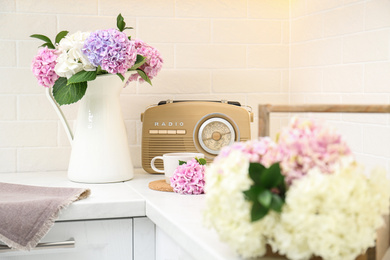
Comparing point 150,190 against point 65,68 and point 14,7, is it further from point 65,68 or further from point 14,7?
point 14,7

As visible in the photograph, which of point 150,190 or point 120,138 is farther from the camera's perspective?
point 120,138

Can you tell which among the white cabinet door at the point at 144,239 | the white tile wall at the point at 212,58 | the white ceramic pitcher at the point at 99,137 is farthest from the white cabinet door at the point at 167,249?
the white tile wall at the point at 212,58

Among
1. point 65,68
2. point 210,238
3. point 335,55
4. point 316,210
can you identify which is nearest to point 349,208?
point 316,210

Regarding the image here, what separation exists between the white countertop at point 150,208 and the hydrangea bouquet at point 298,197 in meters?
0.09

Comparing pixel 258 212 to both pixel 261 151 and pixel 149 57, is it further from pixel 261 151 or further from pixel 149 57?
pixel 149 57

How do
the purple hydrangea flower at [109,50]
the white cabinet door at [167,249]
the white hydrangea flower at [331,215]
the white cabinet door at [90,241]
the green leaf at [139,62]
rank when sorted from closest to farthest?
the white hydrangea flower at [331,215], the white cabinet door at [167,249], the white cabinet door at [90,241], the purple hydrangea flower at [109,50], the green leaf at [139,62]

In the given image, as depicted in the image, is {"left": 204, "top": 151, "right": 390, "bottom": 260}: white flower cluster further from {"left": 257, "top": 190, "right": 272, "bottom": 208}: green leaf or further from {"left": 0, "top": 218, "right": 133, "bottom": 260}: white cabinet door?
{"left": 0, "top": 218, "right": 133, "bottom": 260}: white cabinet door

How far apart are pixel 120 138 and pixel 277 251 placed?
0.80 metres

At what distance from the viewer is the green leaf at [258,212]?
677 mm

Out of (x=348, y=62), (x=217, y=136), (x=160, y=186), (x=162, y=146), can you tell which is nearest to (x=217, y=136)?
(x=217, y=136)

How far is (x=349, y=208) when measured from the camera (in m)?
0.65

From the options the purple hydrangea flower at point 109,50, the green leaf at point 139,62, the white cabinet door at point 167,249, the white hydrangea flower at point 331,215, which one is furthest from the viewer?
the green leaf at point 139,62

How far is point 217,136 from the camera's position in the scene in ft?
5.21

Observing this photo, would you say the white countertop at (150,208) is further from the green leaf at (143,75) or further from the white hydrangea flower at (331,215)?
the green leaf at (143,75)
